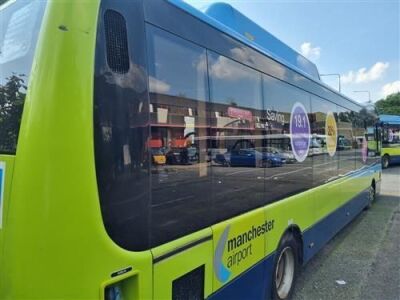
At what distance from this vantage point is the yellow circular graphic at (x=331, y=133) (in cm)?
586

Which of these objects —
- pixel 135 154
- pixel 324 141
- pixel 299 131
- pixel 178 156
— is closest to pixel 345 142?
pixel 324 141

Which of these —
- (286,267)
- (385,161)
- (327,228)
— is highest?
(385,161)

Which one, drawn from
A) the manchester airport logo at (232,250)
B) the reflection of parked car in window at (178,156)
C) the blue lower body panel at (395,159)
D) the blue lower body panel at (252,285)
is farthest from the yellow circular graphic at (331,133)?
the blue lower body panel at (395,159)

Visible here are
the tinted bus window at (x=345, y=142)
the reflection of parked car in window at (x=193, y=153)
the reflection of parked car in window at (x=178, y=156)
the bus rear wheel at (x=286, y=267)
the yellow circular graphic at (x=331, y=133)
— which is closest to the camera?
the reflection of parked car in window at (x=178, y=156)

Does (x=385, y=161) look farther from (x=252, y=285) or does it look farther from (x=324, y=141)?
(x=252, y=285)

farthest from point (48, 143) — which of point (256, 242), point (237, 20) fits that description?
point (237, 20)

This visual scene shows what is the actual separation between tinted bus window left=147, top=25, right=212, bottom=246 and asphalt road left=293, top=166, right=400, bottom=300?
8.71ft

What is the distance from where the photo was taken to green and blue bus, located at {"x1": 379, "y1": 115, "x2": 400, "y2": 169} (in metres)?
23.4

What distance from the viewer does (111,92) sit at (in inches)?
74.0

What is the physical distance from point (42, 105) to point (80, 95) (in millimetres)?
170

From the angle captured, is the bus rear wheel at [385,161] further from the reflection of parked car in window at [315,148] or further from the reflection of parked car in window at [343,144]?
the reflection of parked car in window at [315,148]

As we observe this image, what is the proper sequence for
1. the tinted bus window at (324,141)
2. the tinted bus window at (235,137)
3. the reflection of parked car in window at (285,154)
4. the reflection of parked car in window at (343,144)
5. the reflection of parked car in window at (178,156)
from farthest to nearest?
the reflection of parked car in window at (343,144), the tinted bus window at (324,141), the reflection of parked car in window at (285,154), the tinted bus window at (235,137), the reflection of parked car in window at (178,156)

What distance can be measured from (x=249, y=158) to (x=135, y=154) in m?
1.65

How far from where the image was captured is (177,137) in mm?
2441
